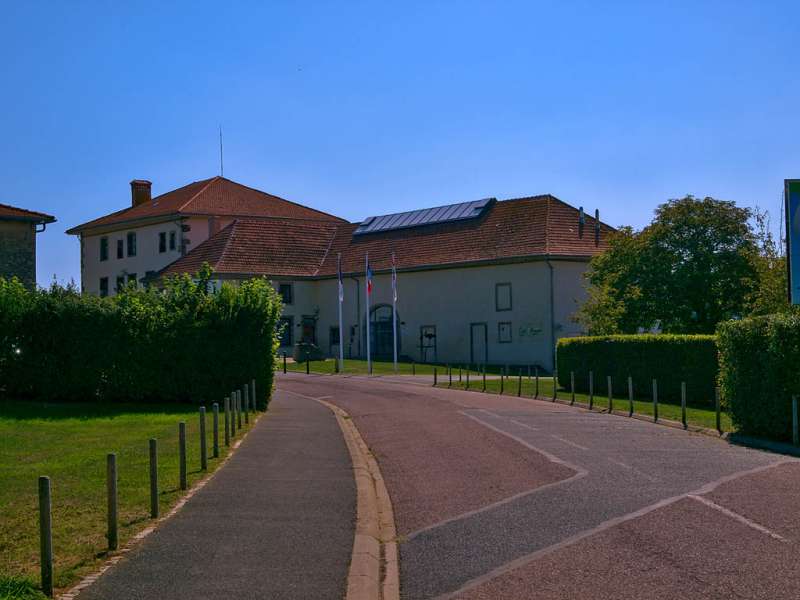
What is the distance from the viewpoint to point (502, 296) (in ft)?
186

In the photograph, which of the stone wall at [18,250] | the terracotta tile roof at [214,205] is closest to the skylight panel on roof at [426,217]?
the terracotta tile roof at [214,205]

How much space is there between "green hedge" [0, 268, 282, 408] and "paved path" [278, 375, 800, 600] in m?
8.23

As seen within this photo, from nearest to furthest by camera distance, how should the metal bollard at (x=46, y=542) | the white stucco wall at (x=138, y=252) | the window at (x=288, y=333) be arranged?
the metal bollard at (x=46, y=542), the window at (x=288, y=333), the white stucco wall at (x=138, y=252)

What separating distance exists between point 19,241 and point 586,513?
43.4 meters

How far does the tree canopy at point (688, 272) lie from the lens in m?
44.8

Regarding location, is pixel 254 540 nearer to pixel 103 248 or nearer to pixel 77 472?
pixel 77 472

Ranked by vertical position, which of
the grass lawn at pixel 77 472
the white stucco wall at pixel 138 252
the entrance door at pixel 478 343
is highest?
the white stucco wall at pixel 138 252

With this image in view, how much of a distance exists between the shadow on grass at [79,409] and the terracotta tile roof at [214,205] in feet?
144

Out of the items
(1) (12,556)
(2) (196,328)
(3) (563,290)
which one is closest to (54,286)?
(2) (196,328)

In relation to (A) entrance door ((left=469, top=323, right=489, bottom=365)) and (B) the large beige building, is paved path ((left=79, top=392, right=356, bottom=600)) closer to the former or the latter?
(B) the large beige building

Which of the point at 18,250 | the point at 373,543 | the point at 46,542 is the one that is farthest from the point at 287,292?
the point at 46,542

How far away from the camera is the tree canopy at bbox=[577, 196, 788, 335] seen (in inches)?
1762

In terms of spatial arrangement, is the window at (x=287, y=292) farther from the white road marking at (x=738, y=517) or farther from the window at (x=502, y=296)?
the white road marking at (x=738, y=517)

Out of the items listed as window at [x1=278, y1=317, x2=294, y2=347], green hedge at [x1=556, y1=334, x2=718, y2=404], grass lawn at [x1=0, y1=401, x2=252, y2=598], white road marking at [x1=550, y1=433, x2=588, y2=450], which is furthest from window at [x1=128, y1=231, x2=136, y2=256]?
white road marking at [x1=550, y1=433, x2=588, y2=450]
